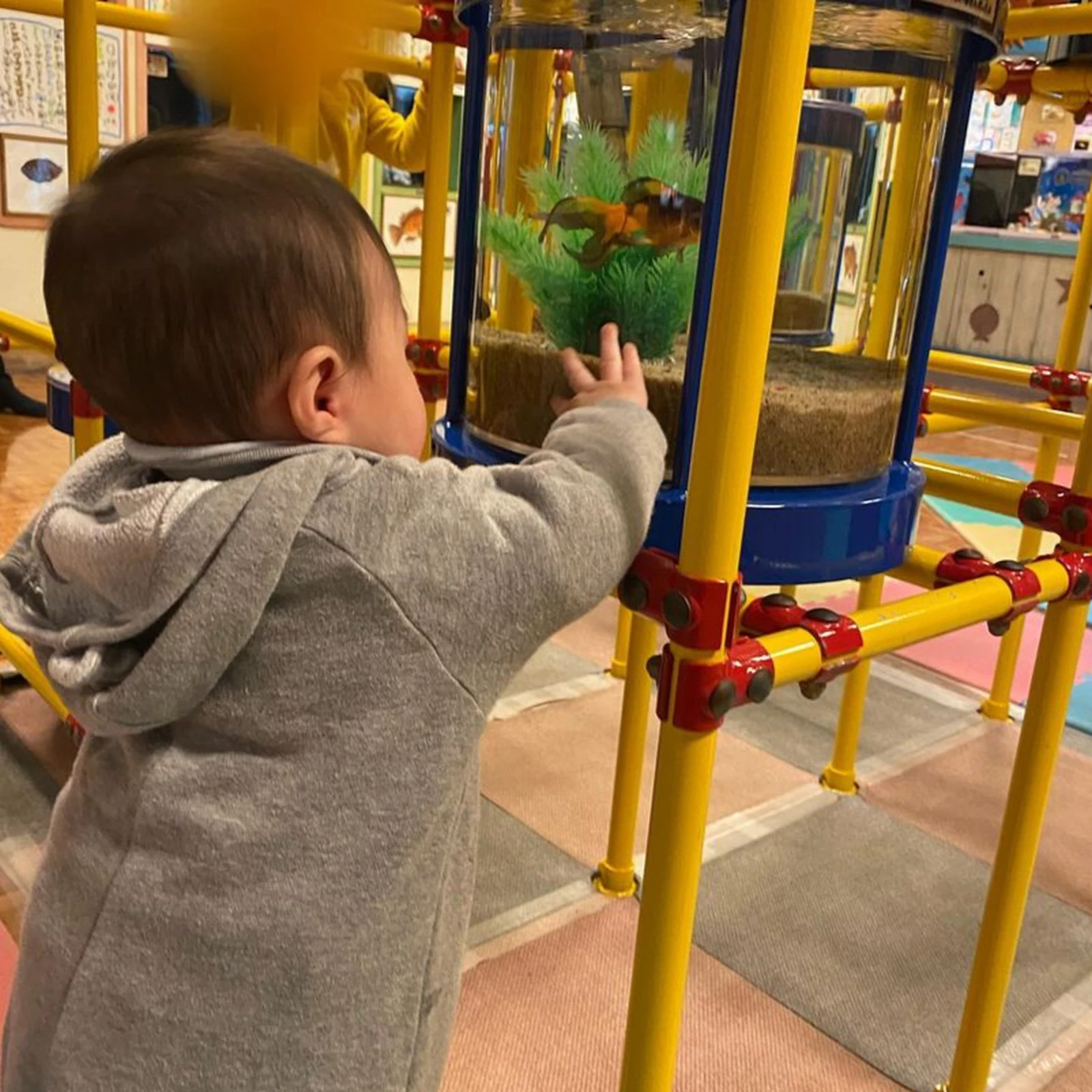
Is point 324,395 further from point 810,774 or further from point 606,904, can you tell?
point 810,774

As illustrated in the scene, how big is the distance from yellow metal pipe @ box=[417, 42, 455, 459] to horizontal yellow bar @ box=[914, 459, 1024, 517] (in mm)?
530

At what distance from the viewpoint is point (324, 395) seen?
48 centimetres

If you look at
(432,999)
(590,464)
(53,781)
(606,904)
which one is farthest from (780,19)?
(53,781)

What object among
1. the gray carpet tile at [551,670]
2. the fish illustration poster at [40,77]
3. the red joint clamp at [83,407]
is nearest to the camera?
the red joint clamp at [83,407]

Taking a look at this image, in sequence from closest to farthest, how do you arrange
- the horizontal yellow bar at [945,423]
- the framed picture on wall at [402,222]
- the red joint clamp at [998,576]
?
the red joint clamp at [998,576] → the horizontal yellow bar at [945,423] → the framed picture on wall at [402,222]

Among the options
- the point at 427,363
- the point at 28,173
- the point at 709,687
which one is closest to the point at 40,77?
the point at 28,173

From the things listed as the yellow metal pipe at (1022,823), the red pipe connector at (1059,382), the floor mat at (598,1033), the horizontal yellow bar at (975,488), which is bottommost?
the floor mat at (598,1033)

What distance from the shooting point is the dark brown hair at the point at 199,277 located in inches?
17.3

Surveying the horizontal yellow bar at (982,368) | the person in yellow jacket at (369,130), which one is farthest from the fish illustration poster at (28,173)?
the horizontal yellow bar at (982,368)

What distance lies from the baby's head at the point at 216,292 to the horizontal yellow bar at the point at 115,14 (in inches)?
32.1

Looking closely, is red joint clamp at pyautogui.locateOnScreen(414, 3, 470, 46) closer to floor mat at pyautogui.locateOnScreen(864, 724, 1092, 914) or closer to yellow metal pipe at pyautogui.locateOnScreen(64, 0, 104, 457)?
yellow metal pipe at pyautogui.locateOnScreen(64, 0, 104, 457)

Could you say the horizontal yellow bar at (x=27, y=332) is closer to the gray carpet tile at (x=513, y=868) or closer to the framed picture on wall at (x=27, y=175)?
the gray carpet tile at (x=513, y=868)

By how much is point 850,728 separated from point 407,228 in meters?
3.26

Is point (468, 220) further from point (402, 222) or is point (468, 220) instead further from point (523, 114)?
point (402, 222)
